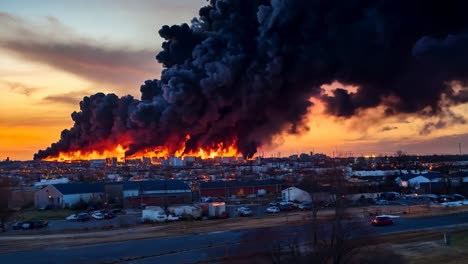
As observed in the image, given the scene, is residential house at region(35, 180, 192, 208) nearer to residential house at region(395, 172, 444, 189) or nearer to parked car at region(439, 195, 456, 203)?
parked car at region(439, 195, 456, 203)

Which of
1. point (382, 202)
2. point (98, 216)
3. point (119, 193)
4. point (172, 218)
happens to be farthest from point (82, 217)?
point (382, 202)

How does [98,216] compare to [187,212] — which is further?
[98,216]

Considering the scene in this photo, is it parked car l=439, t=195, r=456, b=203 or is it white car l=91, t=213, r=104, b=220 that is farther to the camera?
parked car l=439, t=195, r=456, b=203

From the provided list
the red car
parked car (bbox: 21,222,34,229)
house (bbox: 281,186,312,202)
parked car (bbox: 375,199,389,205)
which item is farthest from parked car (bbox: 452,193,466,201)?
parked car (bbox: 21,222,34,229)

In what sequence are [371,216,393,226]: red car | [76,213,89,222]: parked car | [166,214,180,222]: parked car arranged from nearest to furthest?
[371,216,393,226]: red car, [166,214,180,222]: parked car, [76,213,89,222]: parked car

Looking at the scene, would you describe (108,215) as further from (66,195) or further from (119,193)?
(66,195)

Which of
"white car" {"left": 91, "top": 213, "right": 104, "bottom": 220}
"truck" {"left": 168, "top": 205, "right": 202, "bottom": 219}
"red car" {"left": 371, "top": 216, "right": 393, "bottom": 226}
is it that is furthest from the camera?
"white car" {"left": 91, "top": 213, "right": 104, "bottom": 220}

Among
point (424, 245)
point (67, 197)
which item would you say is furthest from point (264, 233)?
point (67, 197)
